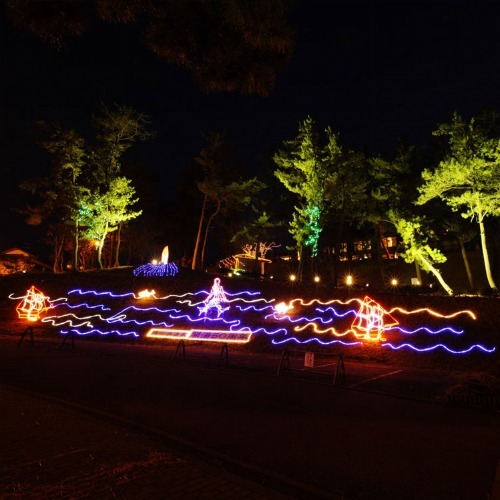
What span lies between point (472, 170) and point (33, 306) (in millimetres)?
24412

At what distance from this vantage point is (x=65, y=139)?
31625 millimetres

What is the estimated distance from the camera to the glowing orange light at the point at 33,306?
24031 millimetres

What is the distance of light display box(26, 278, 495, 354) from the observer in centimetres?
1470

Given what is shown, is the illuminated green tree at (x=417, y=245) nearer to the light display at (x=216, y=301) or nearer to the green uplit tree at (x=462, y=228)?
the green uplit tree at (x=462, y=228)

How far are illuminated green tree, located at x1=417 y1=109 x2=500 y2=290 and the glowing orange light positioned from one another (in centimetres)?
2180

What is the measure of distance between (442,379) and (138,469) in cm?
869

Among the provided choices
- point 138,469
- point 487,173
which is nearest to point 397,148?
point 487,173

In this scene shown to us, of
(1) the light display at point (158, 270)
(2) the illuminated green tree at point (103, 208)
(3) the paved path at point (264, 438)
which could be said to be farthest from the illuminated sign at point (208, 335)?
(2) the illuminated green tree at point (103, 208)

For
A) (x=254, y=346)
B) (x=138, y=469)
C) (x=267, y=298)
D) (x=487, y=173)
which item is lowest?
(x=138, y=469)

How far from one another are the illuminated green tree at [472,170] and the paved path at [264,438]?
14.7m

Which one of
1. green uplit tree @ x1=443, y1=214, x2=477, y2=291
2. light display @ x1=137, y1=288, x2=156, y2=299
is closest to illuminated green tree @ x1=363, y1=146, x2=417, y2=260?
green uplit tree @ x1=443, y1=214, x2=477, y2=291

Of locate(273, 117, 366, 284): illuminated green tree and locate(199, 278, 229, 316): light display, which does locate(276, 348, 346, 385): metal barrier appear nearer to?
locate(199, 278, 229, 316): light display

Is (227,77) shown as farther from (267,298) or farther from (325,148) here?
(325,148)

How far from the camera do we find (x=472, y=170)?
19.7 metres
